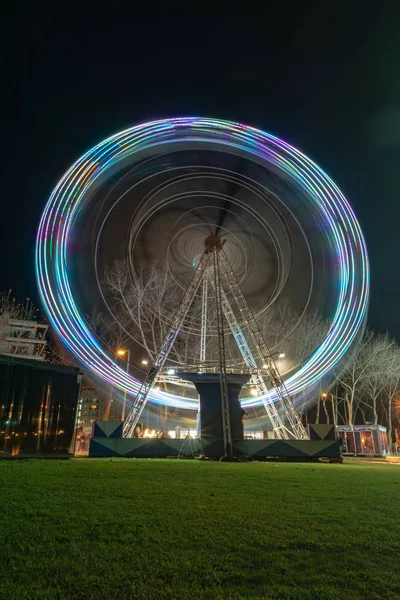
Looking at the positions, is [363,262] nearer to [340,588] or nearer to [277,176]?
[277,176]

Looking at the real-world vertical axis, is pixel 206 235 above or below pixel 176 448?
above

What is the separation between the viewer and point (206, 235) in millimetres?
21500

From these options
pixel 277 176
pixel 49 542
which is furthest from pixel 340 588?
pixel 277 176

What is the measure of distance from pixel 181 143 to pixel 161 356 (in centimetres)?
1144

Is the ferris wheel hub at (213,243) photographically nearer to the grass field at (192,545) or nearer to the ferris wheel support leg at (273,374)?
the ferris wheel support leg at (273,374)

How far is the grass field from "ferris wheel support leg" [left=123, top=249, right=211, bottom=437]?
12.2 metres

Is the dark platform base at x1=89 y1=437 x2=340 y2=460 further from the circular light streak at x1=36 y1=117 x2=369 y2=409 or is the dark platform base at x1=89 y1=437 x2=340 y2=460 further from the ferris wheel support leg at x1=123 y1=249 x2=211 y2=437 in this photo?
the circular light streak at x1=36 y1=117 x2=369 y2=409

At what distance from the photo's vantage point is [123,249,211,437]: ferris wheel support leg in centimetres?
1752

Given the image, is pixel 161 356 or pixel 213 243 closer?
pixel 161 356

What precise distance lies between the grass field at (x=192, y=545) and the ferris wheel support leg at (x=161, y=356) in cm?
1216

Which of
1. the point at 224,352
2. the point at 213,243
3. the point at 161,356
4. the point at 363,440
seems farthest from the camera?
the point at 363,440

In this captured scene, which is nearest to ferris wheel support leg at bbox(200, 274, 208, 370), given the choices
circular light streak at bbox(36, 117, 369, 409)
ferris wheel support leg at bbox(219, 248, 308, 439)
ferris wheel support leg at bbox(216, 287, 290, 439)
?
ferris wheel support leg at bbox(216, 287, 290, 439)

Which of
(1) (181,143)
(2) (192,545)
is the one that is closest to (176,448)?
(2) (192,545)

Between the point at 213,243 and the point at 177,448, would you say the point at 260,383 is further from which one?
the point at 213,243
